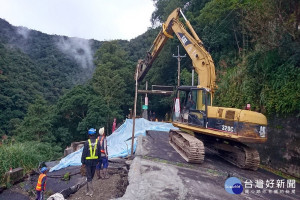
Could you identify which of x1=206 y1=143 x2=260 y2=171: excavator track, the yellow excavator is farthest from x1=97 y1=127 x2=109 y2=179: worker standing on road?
x1=206 y1=143 x2=260 y2=171: excavator track

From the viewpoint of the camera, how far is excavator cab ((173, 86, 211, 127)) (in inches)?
348

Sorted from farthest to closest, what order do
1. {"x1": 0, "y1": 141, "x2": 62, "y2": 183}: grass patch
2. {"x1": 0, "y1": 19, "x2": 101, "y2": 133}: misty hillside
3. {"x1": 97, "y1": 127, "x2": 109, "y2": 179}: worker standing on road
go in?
{"x1": 0, "y1": 19, "x2": 101, "y2": 133}: misty hillside, {"x1": 0, "y1": 141, "x2": 62, "y2": 183}: grass patch, {"x1": 97, "y1": 127, "x2": 109, "y2": 179}: worker standing on road

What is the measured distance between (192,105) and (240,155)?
2.34 m

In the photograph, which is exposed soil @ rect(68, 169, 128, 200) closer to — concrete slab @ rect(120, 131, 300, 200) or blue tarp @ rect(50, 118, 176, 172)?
concrete slab @ rect(120, 131, 300, 200)

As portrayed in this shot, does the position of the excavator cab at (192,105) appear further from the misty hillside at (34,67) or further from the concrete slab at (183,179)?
the misty hillside at (34,67)

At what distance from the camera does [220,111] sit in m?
8.32

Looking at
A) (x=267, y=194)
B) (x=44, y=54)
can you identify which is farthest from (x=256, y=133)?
(x=44, y=54)

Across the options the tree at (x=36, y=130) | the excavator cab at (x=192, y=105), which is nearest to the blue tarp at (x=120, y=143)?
the excavator cab at (x=192, y=105)

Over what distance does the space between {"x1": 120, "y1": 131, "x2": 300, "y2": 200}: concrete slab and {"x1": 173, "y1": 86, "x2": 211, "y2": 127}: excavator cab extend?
1383 mm

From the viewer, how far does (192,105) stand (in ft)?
31.1

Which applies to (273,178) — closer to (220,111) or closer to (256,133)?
(256,133)

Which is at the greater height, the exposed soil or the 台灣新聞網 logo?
the 台灣新聞網 logo

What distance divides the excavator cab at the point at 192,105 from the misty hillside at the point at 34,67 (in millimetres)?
26252

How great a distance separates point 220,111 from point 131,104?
2122 cm
